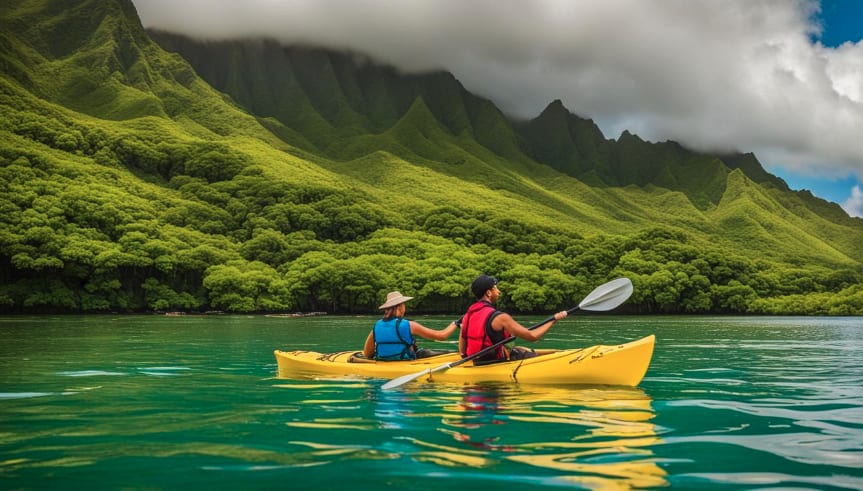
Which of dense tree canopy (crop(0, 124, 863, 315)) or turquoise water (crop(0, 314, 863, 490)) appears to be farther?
dense tree canopy (crop(0, 124, 863, 315))

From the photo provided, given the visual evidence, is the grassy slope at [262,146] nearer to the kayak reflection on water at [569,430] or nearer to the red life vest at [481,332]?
the red life vest at [481,332]

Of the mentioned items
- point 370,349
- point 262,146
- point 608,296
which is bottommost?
point 370,349

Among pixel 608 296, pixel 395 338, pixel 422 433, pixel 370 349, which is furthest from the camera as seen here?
pixel 370 349

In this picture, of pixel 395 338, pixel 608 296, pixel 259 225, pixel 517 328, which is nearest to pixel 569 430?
pixel 517 328

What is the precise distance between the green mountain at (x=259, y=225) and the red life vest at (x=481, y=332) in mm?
68334

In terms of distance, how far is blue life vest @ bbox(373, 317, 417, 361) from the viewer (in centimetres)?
1301

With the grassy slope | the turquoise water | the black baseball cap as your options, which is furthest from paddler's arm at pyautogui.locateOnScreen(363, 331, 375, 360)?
the grassy slope

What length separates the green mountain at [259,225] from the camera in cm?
8000

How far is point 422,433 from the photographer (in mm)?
7559

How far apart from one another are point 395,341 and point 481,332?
6.62ft

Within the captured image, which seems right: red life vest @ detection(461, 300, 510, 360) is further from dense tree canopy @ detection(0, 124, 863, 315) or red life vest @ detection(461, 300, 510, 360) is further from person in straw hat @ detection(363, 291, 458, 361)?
dense tree canopy @ detection(0, 124, 863, 315)

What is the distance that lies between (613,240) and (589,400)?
354ft

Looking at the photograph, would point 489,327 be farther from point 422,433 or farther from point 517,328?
point 422,433

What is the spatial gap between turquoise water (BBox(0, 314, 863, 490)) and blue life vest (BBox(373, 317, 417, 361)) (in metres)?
0.69
